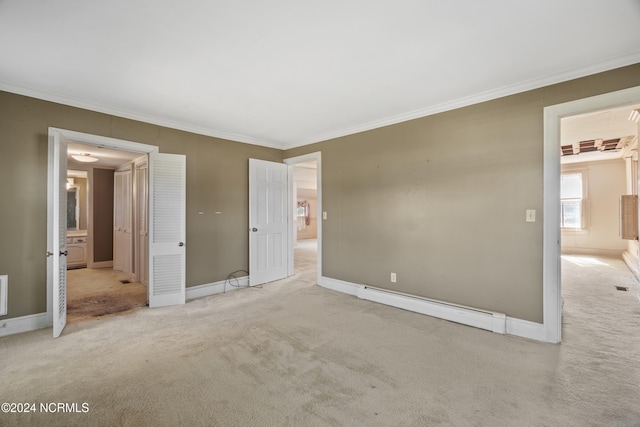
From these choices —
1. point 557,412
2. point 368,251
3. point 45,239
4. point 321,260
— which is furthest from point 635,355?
point 45,239

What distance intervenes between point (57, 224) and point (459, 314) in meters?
4.38

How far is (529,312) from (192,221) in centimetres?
440

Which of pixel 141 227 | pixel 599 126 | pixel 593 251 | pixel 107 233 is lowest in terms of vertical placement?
pixel 593 251

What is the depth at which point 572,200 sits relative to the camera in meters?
8.30

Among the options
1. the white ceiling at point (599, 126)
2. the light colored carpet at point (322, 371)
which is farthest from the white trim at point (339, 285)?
the white ceiling at point (599, 126)

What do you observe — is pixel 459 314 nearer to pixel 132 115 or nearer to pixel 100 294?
pixel 132 115

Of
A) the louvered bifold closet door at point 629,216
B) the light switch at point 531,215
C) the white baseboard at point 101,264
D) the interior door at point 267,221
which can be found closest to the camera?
the light switch at point 531,215

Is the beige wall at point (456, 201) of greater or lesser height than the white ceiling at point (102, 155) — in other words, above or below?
below

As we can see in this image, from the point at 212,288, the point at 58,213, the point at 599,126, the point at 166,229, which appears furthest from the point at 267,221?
the point at 599,126

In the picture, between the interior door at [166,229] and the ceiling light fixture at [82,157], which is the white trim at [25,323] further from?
the ceiling light fixture at [82,157]

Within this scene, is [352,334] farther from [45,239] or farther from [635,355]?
[45,239]

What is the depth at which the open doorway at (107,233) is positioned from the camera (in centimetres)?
429

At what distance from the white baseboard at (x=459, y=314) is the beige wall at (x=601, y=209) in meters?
7.57

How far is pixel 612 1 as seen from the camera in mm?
1743
